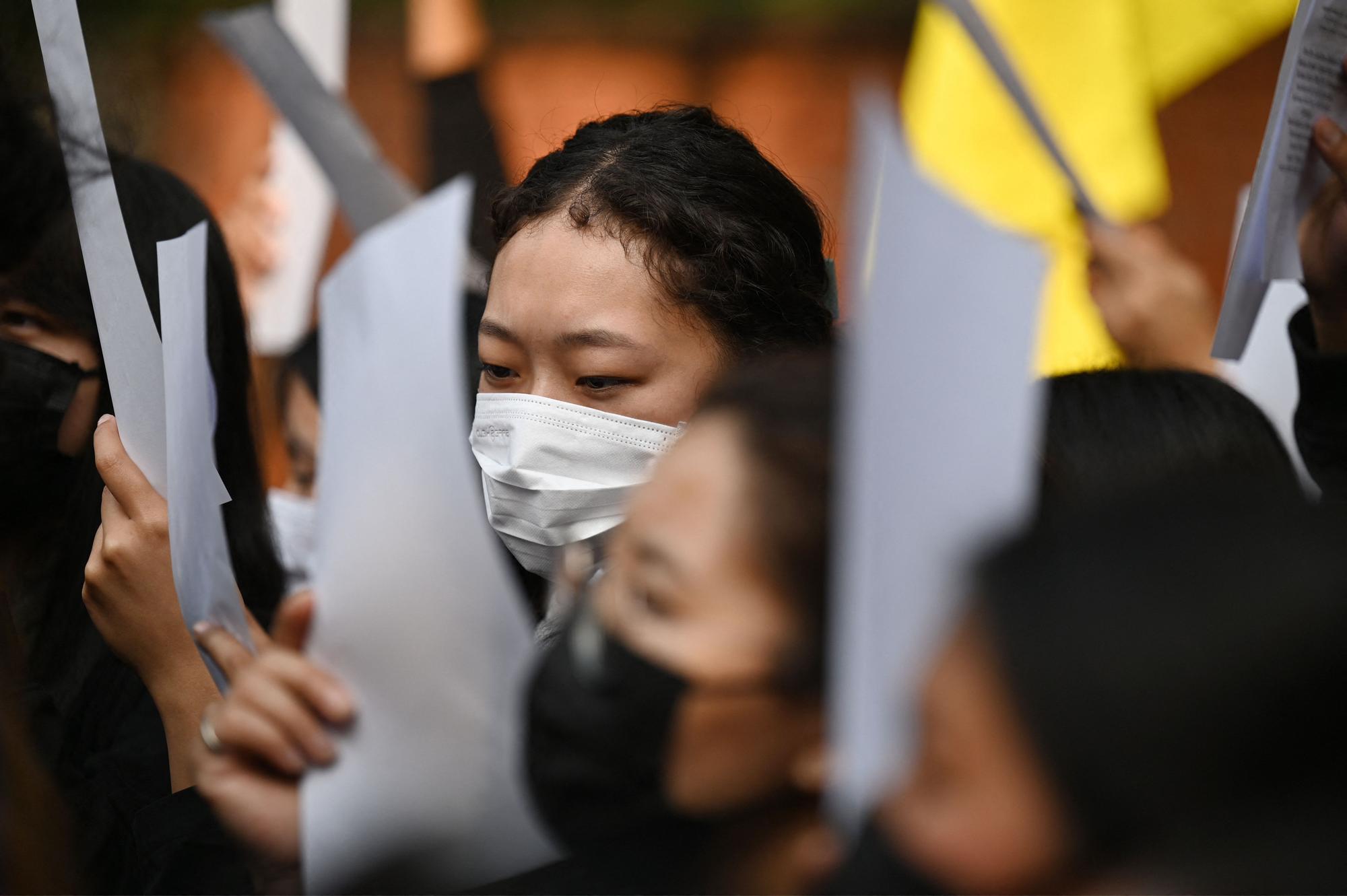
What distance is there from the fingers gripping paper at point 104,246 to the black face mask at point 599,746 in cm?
48

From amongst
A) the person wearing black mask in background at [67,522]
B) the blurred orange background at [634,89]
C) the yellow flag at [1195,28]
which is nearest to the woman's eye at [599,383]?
the person wearing black mask in background at [67,522]

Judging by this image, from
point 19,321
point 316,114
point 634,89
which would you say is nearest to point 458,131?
point 634,89

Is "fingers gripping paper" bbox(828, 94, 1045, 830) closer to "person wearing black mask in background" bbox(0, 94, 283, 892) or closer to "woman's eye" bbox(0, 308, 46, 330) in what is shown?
"person wearing black mask in background" bbox(0, 94, 283, 892)

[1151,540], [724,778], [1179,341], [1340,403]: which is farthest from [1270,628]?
[1179,341]

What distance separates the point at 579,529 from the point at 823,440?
0.66 m

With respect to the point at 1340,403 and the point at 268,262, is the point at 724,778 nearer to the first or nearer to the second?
the point at 1340,403

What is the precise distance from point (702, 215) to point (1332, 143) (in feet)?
2.35

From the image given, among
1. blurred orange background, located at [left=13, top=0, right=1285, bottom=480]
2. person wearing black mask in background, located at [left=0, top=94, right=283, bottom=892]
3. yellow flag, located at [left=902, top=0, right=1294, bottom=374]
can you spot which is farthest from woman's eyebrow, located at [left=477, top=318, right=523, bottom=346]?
blurred orange background, located at [left=13, top=0, right=1285, bottom=480]

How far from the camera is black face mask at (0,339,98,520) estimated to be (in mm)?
1314

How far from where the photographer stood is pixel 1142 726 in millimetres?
621

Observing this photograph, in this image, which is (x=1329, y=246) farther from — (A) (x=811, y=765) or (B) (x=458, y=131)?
(B) (x=458, y=131)

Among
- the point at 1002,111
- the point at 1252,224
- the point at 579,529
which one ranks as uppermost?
the point at 1002,111

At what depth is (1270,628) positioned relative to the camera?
630 mm

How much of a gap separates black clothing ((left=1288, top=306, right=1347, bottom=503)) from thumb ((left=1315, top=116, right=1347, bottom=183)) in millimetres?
223
